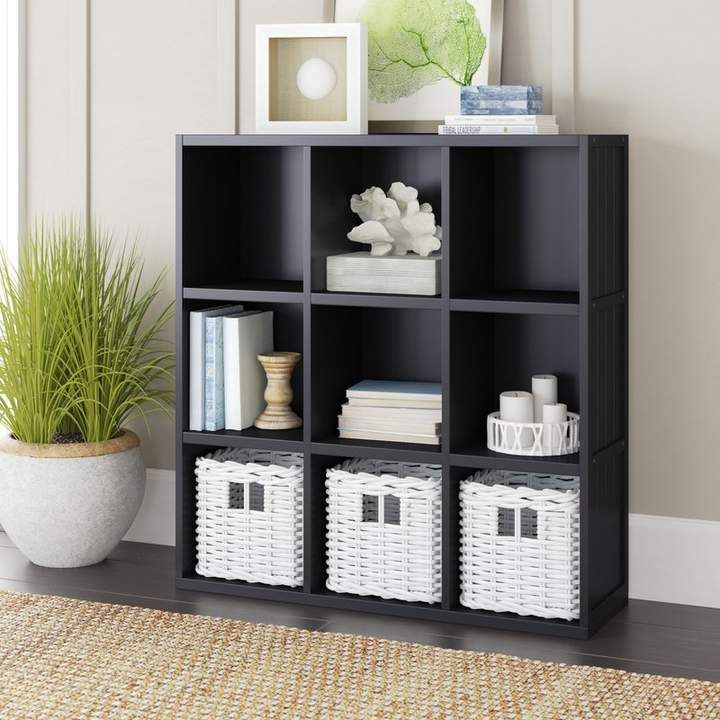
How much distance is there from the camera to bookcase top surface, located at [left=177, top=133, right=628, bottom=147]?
2.97m

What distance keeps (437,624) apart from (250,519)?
1.87 ft

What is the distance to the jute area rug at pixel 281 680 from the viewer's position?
2605mm

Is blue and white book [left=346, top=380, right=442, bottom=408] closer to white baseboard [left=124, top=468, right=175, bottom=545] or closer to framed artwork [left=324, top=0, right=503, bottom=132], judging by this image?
framed artwork [left=324, top=0, right=503, bottom=132]

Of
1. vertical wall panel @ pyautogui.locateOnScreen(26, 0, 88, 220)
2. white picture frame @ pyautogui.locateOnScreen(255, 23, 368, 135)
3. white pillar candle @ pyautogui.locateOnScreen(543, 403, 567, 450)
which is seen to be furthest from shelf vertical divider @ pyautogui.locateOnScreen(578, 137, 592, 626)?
vertical wall panel @ pyautogui.locateOnScreen(26, 0, 88, 220)

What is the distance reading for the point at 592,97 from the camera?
3.28m

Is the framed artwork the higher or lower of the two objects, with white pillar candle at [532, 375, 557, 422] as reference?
higher

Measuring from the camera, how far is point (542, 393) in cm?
321

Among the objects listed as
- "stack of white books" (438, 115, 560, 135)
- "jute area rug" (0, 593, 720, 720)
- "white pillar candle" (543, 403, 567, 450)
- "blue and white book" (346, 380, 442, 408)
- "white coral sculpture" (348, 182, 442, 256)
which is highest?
"stack of white books" (438, 115, 560, 135)

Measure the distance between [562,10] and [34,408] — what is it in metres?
1.76

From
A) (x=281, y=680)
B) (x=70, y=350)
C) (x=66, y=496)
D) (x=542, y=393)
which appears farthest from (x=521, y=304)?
(x=66, y=496)

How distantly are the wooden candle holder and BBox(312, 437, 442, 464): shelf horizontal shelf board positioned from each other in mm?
178

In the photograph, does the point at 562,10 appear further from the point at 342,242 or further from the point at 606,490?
Answer: the point at 606,490

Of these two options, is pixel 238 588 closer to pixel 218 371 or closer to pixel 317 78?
pixel 218 371

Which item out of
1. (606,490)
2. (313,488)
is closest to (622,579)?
(606,490)
